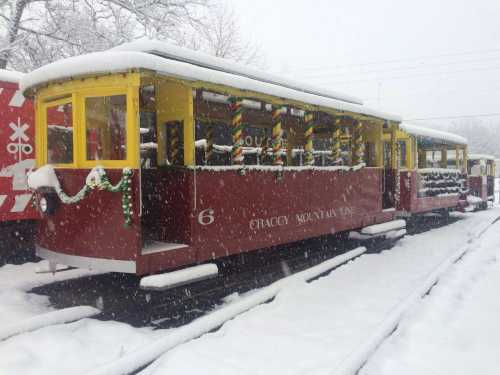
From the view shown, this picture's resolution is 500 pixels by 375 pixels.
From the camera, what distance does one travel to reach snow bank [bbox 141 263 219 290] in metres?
4.66

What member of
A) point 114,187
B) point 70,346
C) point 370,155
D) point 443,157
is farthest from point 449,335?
point 443,157

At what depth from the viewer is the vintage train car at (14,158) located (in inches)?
287

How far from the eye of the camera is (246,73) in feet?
22.6

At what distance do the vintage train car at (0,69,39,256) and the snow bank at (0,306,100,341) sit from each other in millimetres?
2810

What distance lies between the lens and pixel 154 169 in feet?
19.5

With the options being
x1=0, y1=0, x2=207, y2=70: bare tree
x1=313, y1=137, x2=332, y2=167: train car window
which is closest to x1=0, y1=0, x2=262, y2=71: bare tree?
x1=0, y1=0, x2=207, y2=70: bare tree

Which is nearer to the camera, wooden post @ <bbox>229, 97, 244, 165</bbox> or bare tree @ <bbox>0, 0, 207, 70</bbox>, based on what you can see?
wooden post @ <bbox>229, 97, 244, 165</bbox>

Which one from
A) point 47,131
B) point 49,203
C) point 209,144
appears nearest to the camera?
point 49,203

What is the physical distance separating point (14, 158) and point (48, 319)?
3.69 metres

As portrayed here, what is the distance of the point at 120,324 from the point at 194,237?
1.25 meters

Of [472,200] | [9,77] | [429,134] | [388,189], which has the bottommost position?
[472,200]

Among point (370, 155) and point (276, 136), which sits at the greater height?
point (276, 136)

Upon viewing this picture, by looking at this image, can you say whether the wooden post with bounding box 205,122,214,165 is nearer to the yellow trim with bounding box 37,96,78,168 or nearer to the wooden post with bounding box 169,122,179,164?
the wooden post with bounding box 169,122,179,164

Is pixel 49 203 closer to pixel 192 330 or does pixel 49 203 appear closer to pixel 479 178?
pixel 192 330
